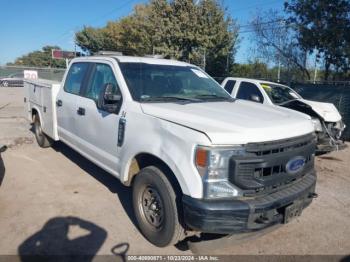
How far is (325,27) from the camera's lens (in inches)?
569

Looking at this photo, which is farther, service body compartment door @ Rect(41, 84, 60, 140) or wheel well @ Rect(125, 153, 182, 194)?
service body compartment door @ Rect(41, 84, 60, 140)

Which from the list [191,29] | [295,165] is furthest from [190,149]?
[191,29]

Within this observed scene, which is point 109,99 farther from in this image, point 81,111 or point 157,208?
point 157,208

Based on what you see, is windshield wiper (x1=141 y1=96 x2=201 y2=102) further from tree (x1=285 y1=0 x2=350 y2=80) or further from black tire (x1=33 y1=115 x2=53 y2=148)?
tree (x1=285 y1=0 x2=350 y2=80)

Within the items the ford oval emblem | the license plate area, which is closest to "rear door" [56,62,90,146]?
the ford oval emblem

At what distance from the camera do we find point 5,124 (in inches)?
418

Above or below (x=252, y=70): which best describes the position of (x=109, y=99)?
below

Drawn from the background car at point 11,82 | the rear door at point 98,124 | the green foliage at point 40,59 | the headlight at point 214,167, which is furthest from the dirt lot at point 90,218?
the green foliage at point 40,59

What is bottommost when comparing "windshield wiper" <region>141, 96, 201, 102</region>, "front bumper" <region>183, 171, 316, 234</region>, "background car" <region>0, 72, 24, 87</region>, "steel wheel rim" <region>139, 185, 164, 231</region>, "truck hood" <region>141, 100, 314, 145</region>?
"background car" <region>0, 72, 24, 87</region>

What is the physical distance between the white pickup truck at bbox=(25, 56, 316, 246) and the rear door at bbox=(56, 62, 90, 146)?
0.29 meters

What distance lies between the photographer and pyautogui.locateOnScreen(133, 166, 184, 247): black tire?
10.6 ft

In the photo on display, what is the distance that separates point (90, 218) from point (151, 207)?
103cm

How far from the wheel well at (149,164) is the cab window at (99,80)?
42.8 inches

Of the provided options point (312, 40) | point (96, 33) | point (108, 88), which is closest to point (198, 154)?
point (108, 88)
